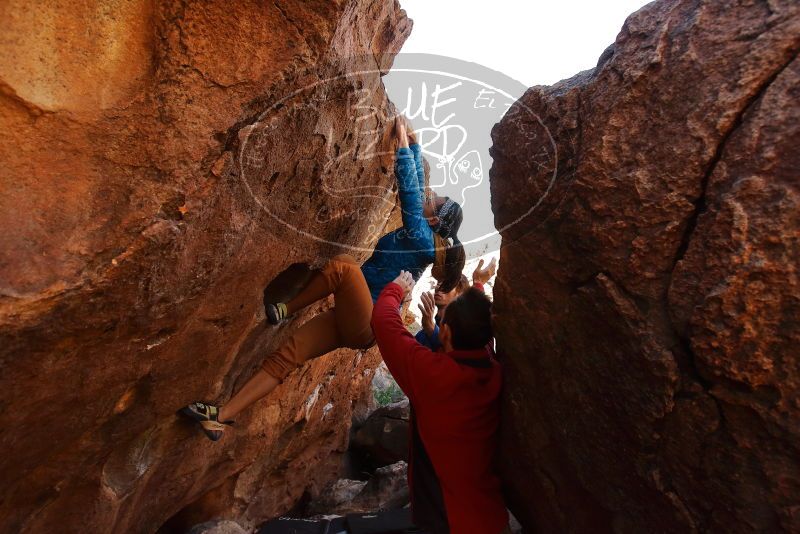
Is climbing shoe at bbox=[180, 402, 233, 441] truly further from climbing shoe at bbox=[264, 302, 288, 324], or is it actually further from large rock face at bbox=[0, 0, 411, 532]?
climbing shoe at bbox=[264, 302, 288, 324]

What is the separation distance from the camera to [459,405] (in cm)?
298

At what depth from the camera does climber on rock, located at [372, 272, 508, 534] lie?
9.70 feet

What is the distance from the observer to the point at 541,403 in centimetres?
273

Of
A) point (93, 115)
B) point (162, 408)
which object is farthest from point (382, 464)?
point (93, 115)

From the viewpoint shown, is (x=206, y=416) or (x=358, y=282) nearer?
(x=206, y=416)

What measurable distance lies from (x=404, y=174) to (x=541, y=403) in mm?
1907

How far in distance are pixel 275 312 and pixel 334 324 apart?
0.49 m

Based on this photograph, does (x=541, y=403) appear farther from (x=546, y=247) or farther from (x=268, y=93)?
(x=268, y=93)

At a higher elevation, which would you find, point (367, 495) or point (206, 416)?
point (206, 416)

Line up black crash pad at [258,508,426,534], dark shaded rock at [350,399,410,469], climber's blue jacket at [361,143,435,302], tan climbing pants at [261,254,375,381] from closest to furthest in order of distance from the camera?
1. climber's blue jacket at [361,143,435,302]
2. tan climbing pants at [261,254,375,381]
3. black crash pad at [258,508,426,534]
4. dark shaded rock at [350,399,410,469]

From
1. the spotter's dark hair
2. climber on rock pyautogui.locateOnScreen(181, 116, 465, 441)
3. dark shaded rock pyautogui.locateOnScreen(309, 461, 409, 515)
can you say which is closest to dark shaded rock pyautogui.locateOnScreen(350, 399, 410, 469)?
dark shaded rock pyautogui.locateOnScreen(309, 461, 409, 515)

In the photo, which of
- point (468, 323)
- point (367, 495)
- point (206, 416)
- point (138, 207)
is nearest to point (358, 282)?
point (468, 323)

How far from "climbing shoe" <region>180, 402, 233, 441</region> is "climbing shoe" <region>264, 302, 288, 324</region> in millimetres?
819

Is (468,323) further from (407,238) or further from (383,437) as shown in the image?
(383,437)
